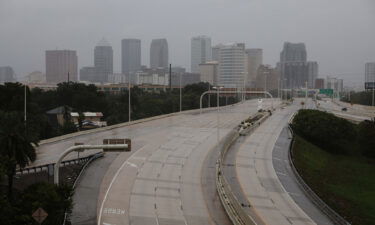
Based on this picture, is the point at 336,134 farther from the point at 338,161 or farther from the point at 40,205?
the point at 40,205

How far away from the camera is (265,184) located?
41.7 m

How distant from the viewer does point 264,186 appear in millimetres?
40906

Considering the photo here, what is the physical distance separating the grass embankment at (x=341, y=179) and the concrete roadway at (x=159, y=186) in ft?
36.0

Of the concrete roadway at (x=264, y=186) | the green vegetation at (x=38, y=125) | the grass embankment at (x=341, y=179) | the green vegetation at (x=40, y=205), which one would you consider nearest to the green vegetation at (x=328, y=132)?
the grass embankment at (x=341, y=179)

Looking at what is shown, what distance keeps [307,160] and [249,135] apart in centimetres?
1185

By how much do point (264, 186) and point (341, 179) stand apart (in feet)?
64.8

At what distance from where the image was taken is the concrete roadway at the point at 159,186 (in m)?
31.3

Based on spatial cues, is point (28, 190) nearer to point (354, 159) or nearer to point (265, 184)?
point (265, 184)

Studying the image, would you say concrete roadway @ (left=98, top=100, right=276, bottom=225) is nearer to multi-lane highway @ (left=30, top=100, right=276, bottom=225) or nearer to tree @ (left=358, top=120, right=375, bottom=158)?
multi-lane highway @ (left=30, top=100, right=276, bottom=225)

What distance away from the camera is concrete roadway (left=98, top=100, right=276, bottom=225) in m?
31.3

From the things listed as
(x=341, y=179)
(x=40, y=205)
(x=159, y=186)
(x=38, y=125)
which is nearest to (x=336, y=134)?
(x=341, y=179)

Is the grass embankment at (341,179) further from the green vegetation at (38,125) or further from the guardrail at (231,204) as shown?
the green vegetation at (38,125)

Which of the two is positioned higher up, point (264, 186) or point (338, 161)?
point (264, 186)

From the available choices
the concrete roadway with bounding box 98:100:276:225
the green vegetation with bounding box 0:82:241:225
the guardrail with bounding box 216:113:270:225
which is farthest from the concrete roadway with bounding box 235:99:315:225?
the green vegetation with bounding box 0:82:241:225
